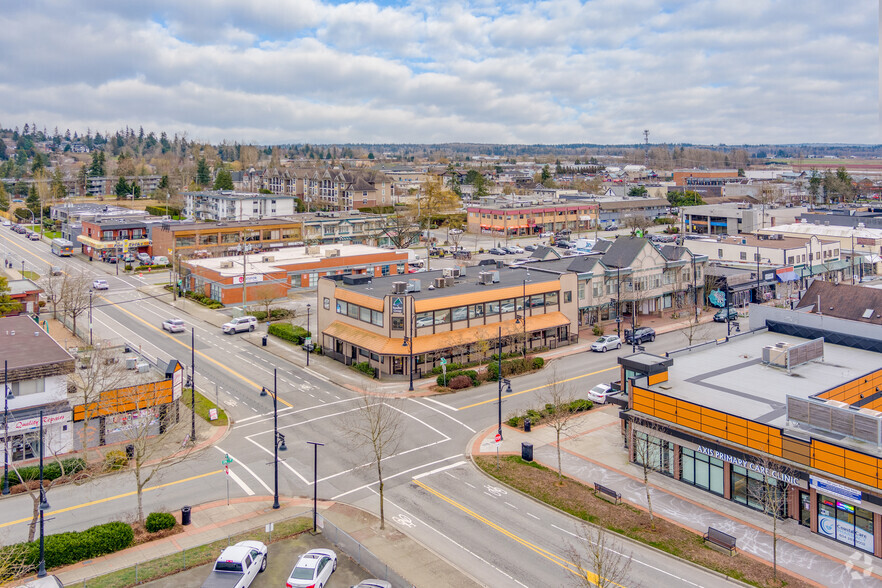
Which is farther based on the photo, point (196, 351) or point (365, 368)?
point (196, 351)

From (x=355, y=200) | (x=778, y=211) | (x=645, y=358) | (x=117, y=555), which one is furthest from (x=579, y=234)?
(x=117, y=555)

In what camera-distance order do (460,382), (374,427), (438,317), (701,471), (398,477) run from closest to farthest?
(701,471) < (398,477) < (374,427) < (460,382) < (438,317)

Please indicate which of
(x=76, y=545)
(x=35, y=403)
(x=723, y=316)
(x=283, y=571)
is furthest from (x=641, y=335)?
(x=76, y=545)

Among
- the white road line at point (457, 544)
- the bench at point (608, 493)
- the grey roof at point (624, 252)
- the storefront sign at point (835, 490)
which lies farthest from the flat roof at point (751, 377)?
the grey roof at point (624, 252)

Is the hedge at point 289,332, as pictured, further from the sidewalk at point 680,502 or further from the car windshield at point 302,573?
the car windshield at point 302,573

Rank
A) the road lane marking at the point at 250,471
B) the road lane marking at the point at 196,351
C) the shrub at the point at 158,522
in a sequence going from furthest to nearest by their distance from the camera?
the road lane marking at the point at 196,351
the road lane marking at the point at 250,471
the shrub at the point at 158,522

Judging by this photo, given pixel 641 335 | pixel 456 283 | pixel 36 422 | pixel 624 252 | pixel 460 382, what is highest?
pixel 624 252

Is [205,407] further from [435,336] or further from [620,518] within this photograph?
[620,518]

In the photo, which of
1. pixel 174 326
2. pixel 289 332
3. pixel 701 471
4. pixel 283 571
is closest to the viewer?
pixel 283 571
